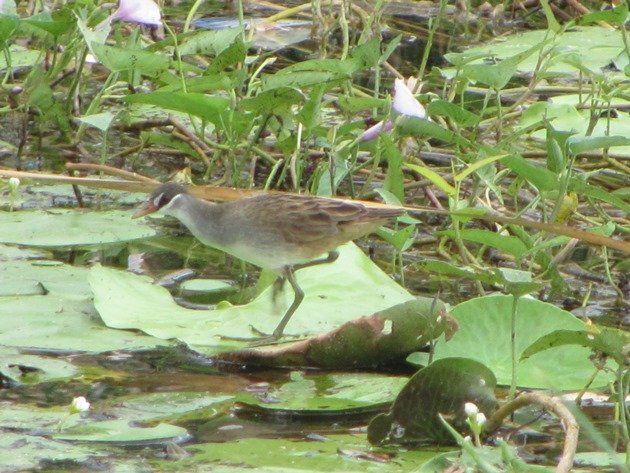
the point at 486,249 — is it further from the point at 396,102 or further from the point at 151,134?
the point at 151,134

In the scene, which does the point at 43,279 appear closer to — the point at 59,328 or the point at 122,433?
the point at 59,328

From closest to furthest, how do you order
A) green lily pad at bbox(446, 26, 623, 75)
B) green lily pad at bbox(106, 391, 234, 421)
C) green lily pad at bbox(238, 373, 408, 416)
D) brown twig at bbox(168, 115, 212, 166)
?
green lily pad at bbox(106, 391, 234, 421) → green lily pad at bbox(238, 373, 408, 416) → brown twig at bbox(168, 115, 212, 166) → green lily pad at bbox(446, 26, 623, 75)

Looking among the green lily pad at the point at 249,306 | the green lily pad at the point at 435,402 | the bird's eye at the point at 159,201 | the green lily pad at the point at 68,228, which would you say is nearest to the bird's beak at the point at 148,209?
the bird's eye at the point at 159,201

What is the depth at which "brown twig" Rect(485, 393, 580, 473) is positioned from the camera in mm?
2742

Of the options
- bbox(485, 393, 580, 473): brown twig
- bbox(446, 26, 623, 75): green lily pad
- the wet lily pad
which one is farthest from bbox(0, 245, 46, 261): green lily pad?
bbox(446, 26, 623, 75): green lily pad

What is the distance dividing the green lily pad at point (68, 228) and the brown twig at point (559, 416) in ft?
6.28

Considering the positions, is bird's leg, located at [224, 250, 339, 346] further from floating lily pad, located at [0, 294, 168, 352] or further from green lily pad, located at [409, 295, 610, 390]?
green lily pad, located at [409, 295, 610, 390]

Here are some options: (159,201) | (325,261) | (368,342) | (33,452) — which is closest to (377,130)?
(325,261)

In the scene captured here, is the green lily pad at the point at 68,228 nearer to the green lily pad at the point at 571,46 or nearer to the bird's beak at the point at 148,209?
the bird's beak at the point at 148,209

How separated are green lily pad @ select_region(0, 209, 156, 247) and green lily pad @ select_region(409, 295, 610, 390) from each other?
139cm

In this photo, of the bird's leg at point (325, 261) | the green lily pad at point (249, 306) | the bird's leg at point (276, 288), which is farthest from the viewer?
the bird's leg at point (325, 261)

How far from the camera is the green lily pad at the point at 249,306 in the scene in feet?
12.9

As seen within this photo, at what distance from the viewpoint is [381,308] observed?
166 inches

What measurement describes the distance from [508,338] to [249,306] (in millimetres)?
846
